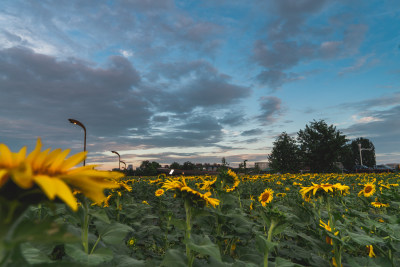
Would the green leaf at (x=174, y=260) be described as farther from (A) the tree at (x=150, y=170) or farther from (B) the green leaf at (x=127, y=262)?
(A) the tree at (x=150, y=170)

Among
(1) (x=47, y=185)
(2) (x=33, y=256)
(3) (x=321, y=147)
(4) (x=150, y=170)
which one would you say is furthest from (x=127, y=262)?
(3) (x=321, y=147)

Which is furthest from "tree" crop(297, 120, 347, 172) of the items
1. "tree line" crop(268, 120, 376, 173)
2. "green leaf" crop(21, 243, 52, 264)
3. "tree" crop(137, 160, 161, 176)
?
"green leaf" crop(21, 243, 52, 264)

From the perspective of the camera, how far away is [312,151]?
43.2 metres

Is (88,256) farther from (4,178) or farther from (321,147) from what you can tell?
(321,147)

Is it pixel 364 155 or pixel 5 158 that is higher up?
pixel 364 155

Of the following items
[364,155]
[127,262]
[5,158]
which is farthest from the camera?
[364,155]

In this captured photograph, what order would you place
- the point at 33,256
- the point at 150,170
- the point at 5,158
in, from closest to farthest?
the point at 5,158, the point at 33,256, the point at 150,170

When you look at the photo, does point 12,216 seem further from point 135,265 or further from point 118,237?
point 118,237

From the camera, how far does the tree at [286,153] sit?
44.8 m

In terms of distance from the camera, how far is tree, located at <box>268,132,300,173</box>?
44812 millimetres

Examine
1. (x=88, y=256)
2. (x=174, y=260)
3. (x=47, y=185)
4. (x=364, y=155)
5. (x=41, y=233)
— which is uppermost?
(x=364, y=155)

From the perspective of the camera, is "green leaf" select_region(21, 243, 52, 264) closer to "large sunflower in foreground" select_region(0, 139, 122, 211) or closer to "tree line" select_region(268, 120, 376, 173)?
"large sunflower in foreground" select_region(0, 139, 122, 211)

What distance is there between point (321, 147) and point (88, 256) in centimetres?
4611

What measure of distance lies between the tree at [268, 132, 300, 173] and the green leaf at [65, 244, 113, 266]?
44695 millimetres
